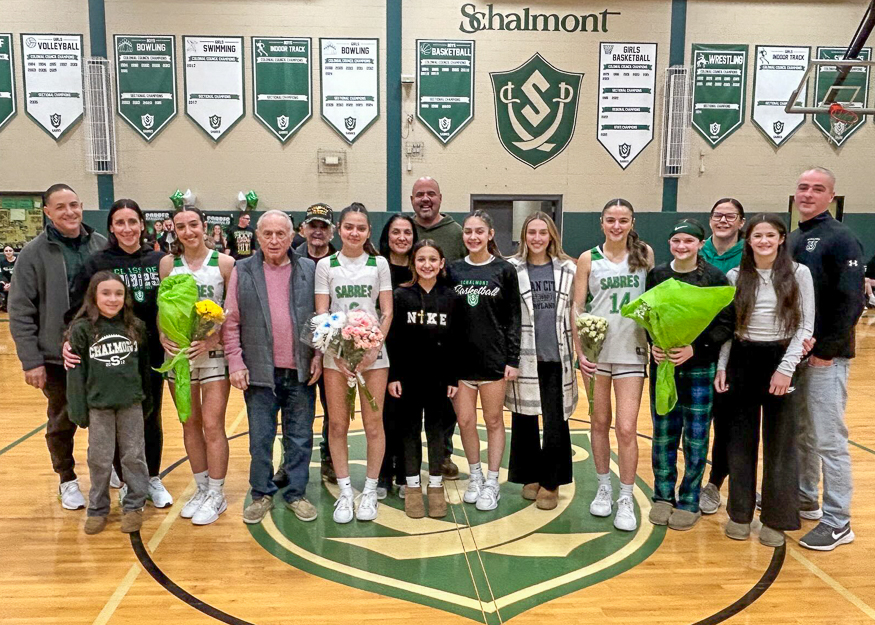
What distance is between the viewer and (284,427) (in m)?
3.72

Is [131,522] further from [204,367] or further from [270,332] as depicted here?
[270,332]

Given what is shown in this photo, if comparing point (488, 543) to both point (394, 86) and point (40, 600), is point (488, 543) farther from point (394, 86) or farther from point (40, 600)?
point (394, 86)

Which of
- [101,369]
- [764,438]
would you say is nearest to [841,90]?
[764,438]

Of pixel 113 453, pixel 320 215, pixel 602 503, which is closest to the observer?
pixel 113 453

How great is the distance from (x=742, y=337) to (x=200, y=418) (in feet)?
9.45

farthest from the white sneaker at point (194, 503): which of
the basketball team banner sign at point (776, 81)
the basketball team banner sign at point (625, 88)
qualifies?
the basketball team banner sign at point (776, 81)

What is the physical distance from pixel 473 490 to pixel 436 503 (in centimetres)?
27

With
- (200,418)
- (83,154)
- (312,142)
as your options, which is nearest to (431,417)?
(200,418)

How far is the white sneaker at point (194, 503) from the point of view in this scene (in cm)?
371

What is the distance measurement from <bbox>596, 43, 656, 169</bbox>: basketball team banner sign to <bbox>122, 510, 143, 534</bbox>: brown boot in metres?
9.88

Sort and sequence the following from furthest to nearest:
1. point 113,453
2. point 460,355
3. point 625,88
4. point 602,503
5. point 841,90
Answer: point 625,88
point 841,90
point 602,503
point 460,355
point 113,453

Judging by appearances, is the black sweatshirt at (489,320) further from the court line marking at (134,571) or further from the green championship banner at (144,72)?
the green championship banner at (144,72)

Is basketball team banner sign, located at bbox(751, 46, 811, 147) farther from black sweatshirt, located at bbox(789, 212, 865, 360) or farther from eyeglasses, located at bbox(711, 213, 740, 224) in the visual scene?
black sweatshirt, located at bbox(789, 212, 865, 360)

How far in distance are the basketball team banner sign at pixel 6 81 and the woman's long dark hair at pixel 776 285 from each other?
38.5 feet
